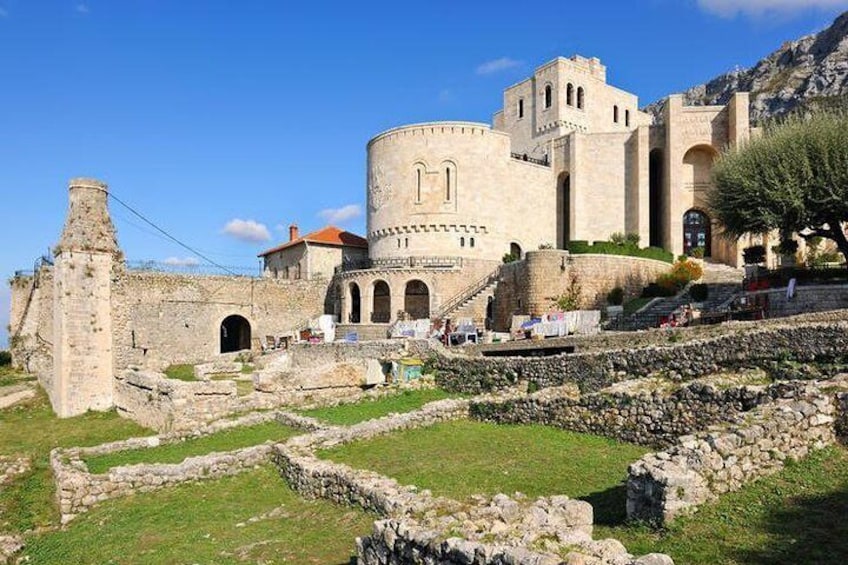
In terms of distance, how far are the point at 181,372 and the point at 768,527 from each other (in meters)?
30.2

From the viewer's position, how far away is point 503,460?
38.6 feet

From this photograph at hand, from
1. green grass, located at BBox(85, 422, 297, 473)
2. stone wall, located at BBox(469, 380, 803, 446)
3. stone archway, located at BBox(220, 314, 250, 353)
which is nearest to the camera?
stone wall, located at BBox(469, 380, 803, 446)

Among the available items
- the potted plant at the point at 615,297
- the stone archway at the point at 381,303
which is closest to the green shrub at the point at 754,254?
the potted plant at the point at 615,297

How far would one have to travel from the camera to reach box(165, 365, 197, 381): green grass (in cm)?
2984

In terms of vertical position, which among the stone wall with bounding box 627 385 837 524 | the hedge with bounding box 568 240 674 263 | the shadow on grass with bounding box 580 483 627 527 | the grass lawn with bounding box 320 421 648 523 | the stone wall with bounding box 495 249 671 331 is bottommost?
the grass lawn with bounding box 320 421 648 523

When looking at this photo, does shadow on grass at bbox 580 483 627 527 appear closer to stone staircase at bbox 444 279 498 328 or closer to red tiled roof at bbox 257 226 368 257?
stone staircase at bbox 444 279 498 328

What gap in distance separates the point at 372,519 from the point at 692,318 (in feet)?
54.7

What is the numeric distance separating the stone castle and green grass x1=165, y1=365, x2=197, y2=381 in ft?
4.92

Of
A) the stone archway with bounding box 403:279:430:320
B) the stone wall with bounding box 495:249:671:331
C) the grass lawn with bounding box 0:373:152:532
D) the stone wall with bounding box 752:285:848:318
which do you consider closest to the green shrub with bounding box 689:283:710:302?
the stone wall with bounding box 495:249:671:331

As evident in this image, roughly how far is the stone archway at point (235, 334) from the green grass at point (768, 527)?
43.4m

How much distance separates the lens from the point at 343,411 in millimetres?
18719

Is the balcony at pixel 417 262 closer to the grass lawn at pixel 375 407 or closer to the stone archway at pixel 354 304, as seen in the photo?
the stone archway at pixel 354 304

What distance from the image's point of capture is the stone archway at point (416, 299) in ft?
144

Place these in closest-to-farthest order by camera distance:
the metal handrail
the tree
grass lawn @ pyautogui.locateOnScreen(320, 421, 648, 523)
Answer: grass lawn @ pyautogui.locateOnScreen(320, 421, 648, 523) < the tree < the metal handrail
